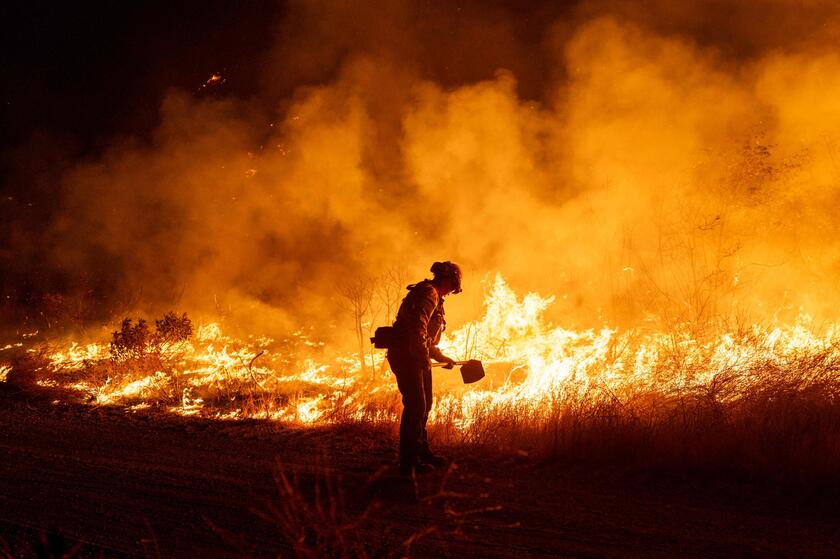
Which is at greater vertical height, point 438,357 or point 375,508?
point 438,357

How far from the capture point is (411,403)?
4883mm

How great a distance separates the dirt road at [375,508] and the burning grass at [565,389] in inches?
17.2

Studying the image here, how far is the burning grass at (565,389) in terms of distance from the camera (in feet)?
15.9

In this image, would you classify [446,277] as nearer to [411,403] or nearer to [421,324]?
[421,324]

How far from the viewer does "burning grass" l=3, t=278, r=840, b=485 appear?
484cm

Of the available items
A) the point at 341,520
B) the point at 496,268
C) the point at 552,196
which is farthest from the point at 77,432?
the point at 552,196

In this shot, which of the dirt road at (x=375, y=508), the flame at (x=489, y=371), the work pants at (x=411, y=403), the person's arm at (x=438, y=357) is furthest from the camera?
the flame at (x=489, y=371)

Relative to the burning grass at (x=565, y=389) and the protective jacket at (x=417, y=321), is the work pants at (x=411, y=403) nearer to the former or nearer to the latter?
the protective jacket at (x=417, y=321)

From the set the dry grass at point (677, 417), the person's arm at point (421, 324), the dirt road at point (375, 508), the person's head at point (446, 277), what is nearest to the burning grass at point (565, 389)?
the dry grass at point (677, 417)

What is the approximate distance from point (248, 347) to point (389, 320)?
3.50 meters

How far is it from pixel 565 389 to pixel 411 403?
220 cm

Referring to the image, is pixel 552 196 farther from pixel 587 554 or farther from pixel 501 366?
pixel 587 554

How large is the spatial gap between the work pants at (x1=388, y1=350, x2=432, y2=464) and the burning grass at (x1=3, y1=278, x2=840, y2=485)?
0.91 metres

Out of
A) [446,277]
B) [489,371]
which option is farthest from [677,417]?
[489,371]
